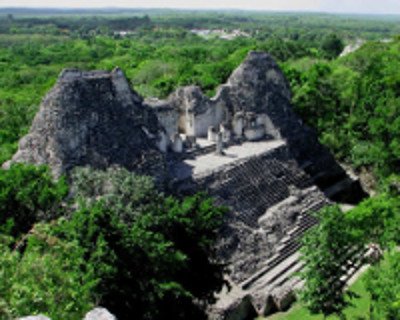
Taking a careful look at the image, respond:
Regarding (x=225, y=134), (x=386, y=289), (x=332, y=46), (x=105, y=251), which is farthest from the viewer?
(x=332, y=46)

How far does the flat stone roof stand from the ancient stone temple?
1.9 inches

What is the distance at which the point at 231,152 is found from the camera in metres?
22.5

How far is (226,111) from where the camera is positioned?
82.0 ft

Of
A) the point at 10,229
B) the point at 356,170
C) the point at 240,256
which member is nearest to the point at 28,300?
the point at 10,229

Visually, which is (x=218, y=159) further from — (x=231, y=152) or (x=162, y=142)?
(x=162, y=142)

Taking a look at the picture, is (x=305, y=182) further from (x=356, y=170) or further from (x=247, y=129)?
(x=356, y=170)

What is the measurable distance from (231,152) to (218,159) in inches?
52.8

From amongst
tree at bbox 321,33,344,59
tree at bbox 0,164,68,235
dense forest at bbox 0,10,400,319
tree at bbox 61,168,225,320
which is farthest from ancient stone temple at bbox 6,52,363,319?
tree at bbox 321,33,344,59

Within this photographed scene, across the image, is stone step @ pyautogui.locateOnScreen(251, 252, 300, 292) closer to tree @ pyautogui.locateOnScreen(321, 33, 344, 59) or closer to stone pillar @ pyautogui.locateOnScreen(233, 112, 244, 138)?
stone pillar @ pyautogui.locateOnScreen(233, 112, 244, 138)

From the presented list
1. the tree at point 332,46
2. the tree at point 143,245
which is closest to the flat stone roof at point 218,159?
the tree at point 143,245

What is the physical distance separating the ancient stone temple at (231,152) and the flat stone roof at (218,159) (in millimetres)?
48

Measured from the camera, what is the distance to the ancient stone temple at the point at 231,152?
643 inches

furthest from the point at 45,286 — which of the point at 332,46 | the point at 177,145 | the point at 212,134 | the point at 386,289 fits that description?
the point at 332,46

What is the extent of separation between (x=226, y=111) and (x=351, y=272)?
1102cm
